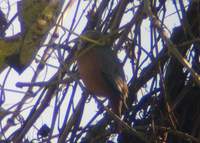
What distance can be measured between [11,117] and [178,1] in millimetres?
1325

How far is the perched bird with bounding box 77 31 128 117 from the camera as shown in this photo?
158 inches

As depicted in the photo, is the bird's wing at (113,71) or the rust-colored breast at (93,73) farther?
the rust-colored breast at (93,73)

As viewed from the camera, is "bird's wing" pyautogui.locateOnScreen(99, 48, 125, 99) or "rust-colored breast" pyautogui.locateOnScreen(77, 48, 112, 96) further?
"rust-colored breast" pyautogui.locateOnScreen(77, 48, 112, 96)

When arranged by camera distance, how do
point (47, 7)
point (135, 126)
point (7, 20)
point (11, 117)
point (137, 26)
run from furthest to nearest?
point (135, 126) → point (137, 26) → point (11, 117) → point (7, 20) → point (47, 7)

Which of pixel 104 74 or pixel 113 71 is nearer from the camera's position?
pixel 113 71

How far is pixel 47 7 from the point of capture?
166 centimetres

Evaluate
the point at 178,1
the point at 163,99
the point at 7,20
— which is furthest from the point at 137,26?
the point at 7,20

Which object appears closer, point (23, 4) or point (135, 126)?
point (23, 4)

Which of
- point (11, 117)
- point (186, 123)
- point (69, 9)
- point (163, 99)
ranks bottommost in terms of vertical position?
point (186, 123)

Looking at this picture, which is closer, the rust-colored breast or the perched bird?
the perched bird

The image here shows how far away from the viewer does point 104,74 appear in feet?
15.0

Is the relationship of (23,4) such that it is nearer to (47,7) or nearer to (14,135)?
(47,7)

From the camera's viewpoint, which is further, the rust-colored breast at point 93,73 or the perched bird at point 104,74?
the rust-colored breast at point 93,73

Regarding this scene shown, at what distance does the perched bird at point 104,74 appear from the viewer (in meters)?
4.01
